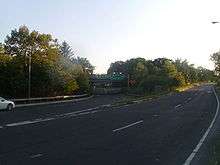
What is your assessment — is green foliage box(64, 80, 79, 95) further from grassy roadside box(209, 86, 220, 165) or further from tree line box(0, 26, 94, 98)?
grassy roadside box(209, 86, 220, 165)

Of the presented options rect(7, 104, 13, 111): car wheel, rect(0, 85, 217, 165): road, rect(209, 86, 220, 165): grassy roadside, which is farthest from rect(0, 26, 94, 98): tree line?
rect(209, 86, 220, 165): grassy roadside

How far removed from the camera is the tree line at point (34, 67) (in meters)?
62.9

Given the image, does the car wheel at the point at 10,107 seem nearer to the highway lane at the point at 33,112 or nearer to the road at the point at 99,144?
the highway lane at the point at 33,112

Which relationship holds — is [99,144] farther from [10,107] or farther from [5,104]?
[10,107]

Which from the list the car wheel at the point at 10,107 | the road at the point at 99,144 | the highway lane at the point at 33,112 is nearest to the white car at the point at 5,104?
the car wheel at the point at 10,107

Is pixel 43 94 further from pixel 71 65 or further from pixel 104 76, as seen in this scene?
pixel 104 76

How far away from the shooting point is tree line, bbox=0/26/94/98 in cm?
6288

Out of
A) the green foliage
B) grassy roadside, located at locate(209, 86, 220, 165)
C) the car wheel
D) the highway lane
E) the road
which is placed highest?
the green foliage

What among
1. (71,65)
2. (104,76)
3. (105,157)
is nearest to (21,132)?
(105,157)

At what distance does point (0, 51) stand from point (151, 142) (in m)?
49.2

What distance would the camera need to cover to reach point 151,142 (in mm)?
18484

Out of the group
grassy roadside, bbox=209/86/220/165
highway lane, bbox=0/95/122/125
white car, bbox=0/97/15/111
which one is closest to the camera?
grassy roadside, bbox=209/86/220/165

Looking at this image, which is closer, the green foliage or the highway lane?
the highway lane

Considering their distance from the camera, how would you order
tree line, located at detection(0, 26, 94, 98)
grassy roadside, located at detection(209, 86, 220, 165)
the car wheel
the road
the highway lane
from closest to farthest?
grassy roadside, located at detection(209, 86, 220, 165) < the road < the highway lane < the car wheel < tree line, located at detection(0, 26, 94, 98)
